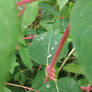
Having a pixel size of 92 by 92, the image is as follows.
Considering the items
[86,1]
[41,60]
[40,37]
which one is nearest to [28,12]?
[40,37]

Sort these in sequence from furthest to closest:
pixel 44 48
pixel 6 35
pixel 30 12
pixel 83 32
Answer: pixel 30 12 → pixel 44 48 → pixel 83 32 → pixel 6 35

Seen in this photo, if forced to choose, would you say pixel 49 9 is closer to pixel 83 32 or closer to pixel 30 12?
pixel 30 12

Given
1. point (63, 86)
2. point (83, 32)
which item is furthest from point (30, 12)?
point (83, 32)

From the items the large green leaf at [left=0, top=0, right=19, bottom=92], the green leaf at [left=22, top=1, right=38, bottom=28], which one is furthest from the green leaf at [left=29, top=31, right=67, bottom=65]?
the large green leaf at [left=0, top=0, right=19, bottom=92]

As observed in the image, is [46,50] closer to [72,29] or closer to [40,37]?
[40,37]

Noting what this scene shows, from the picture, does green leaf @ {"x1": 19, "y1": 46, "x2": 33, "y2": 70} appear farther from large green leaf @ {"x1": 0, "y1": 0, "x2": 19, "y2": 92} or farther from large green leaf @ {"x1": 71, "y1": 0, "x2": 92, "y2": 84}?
large green leaf @ {"x1": 0, "y1": 0, "x2": 19, "y2": 92}
